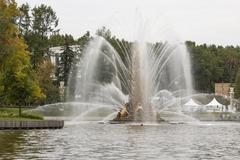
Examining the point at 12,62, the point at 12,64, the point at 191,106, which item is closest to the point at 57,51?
the point at 191,106

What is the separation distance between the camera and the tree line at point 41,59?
64.8 meters

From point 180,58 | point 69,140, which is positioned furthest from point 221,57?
point 69,140

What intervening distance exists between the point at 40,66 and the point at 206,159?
93731 millimetres

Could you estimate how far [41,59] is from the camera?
128 metres

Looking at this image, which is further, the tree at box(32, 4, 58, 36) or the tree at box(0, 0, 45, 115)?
the tree at box(32, 4, 58, 36)

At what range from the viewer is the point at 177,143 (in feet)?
116

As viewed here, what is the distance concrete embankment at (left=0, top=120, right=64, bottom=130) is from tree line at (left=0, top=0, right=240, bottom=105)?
11248mm

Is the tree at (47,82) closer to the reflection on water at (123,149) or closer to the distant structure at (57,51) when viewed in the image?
the distant structure at (57,51)

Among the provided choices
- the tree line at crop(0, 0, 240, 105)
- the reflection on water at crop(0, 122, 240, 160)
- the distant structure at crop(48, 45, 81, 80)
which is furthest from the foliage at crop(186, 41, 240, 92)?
the reflection on water at crop(0, 122, 240, 160)

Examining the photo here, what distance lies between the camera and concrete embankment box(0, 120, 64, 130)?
52.2 m

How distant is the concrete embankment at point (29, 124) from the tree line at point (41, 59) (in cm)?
1125

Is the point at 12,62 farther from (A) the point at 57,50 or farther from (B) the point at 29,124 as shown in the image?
(A) the point at 57,50

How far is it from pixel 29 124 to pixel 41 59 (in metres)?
75.7

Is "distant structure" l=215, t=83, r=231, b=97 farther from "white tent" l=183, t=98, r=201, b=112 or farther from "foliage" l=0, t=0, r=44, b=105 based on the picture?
"foliage" l=0, t=0, r=44, b=105
